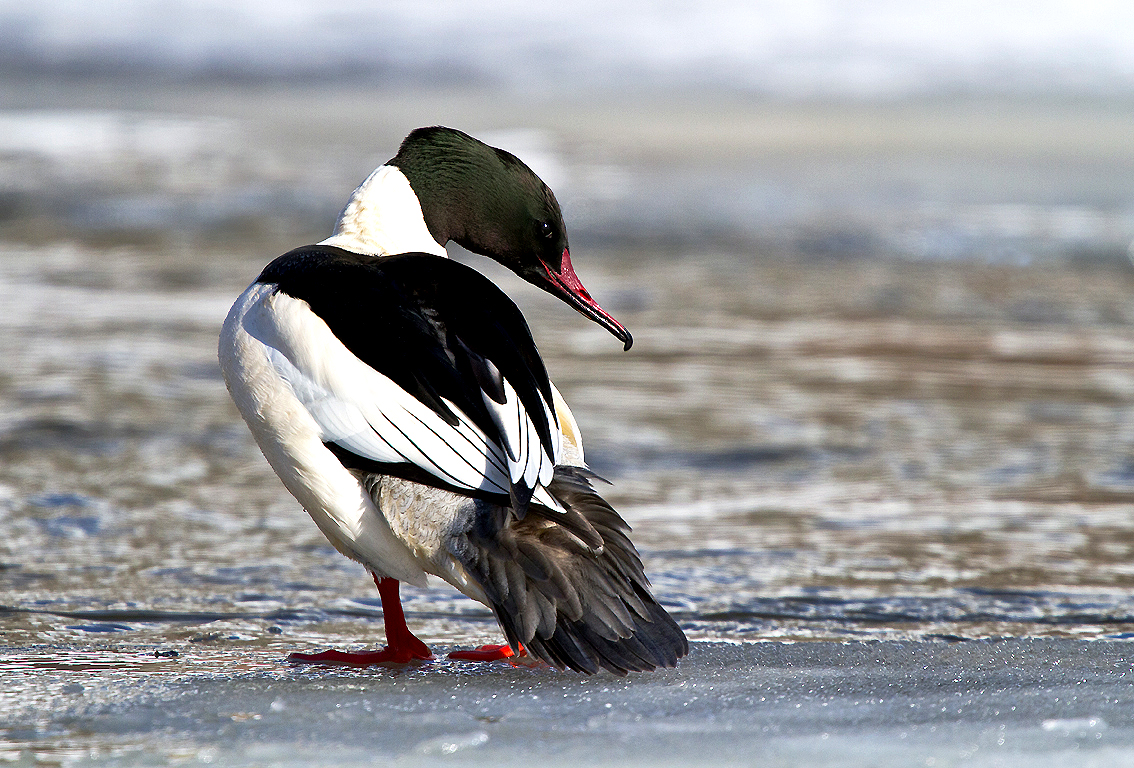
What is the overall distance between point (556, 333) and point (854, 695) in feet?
15.1

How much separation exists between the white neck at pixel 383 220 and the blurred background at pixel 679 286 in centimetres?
88

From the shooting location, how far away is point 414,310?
2.53 m

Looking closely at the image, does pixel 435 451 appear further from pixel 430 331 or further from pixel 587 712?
pixel 587 712

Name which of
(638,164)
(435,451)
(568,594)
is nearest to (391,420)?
(435,451)

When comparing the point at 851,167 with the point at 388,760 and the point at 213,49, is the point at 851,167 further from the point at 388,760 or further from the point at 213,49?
the point at 388,760

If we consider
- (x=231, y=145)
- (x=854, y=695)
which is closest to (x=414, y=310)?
(x=854, y=695)

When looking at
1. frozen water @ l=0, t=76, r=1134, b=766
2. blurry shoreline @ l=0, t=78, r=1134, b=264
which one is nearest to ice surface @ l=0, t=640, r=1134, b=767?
frozen water @ l=0, t=76, r=1134, b=766

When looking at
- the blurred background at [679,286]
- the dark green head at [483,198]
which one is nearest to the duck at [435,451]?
the dark green head at [483,198]

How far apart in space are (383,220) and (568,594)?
38.4 inches

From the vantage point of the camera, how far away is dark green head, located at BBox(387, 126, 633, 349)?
3.08 m

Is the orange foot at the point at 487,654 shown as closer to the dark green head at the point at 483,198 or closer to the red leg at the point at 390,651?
the red leg at the point at 390,651

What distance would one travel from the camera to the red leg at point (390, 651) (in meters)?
2.72

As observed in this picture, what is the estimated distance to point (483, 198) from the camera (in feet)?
10.1

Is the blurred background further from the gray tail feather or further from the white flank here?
the gray tail feather
